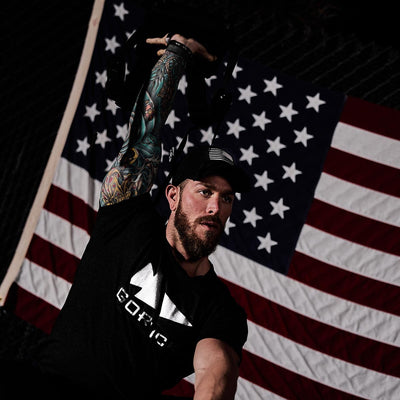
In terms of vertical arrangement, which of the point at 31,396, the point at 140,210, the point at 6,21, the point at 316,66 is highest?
the point at 316,66

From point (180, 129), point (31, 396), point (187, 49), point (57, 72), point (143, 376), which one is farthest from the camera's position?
point (57, 72)

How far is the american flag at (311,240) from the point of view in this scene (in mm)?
2193

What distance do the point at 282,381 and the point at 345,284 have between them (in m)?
0.62

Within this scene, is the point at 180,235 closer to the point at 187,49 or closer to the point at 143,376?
the point at 143,376

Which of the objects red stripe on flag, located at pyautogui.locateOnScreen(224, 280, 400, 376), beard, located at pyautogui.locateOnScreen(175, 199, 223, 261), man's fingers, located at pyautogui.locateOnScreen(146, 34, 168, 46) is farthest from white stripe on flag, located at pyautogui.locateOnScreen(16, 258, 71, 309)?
man's fingers, located at pyautogui.locateOnScreen(146, 34, 168, 46)

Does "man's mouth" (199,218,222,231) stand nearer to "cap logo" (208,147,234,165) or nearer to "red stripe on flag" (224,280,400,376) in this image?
"cap logo" (208,147,234,165)

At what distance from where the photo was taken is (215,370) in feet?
3.36

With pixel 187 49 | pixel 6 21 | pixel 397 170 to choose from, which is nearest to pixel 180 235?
pixel 187 49

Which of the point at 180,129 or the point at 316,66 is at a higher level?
the point at 316,66

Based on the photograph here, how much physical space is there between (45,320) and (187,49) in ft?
6.41

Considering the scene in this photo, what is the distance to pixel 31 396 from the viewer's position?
38.8 inches

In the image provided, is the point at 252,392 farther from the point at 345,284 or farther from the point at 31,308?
the point at 31,308

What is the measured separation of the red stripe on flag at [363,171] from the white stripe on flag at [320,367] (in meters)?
0.93

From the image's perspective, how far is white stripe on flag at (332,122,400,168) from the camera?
2.23 meters
